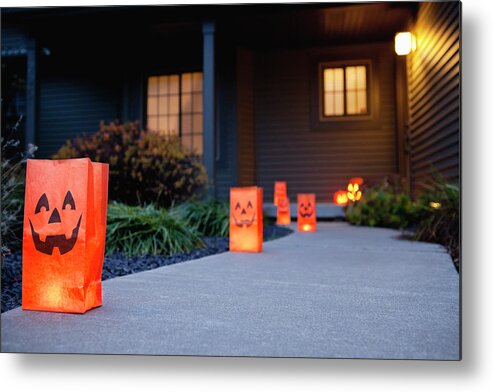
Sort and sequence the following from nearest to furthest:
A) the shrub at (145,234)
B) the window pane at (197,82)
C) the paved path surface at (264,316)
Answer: the paved path surface at (264,316) < the shrub at (145,234) < the window pane at (197,82)

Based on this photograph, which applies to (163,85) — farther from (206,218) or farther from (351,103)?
(206,218)

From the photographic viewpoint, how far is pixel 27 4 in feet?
6.70

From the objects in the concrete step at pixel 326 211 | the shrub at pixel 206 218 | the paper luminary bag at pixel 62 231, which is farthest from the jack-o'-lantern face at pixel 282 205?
the paper luminary bag at pixel 62 231

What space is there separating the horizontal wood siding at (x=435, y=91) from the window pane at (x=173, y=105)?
147 inches

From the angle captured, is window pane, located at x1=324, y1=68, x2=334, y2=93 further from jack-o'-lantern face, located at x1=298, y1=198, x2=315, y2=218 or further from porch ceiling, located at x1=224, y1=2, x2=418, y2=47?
jack-o'-lantern face, located at x1=298, y1=198, x2=315, y2=218

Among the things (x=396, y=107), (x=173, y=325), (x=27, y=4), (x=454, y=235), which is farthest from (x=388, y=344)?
(x=396, y=107)

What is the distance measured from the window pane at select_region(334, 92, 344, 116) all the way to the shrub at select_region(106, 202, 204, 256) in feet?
14.5

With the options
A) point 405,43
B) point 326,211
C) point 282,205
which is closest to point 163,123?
point 282,205

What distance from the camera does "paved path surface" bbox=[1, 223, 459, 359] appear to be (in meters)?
1.32

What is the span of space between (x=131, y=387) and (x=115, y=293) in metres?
0.47

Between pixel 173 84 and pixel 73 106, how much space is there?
1.85 meters

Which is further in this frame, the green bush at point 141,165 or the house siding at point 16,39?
the house siding at point 16,39

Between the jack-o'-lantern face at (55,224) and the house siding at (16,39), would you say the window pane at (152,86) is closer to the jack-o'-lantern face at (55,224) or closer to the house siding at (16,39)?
the house siding at (16,39)

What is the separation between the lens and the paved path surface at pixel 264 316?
4.33ft
